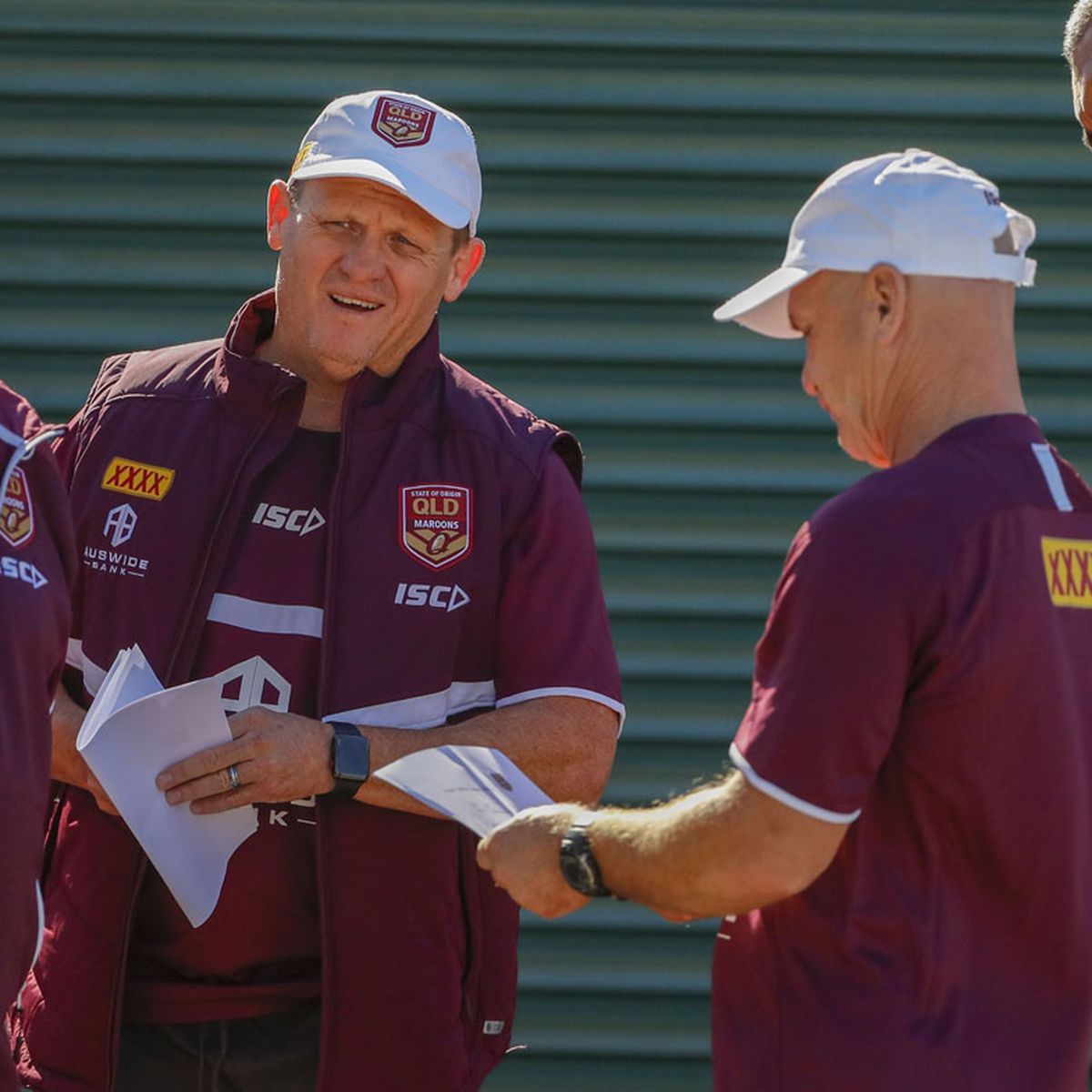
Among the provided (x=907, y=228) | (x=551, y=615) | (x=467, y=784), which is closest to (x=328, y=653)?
(x=551, y=615)

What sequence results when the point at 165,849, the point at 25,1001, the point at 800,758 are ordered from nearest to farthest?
the point at 800,758 < the point at 165,849 < the point at 25,1001

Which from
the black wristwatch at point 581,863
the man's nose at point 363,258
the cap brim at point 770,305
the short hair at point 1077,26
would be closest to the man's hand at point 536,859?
the black wristwatch at point 581,863

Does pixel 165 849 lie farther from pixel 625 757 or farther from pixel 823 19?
pixel 823 19

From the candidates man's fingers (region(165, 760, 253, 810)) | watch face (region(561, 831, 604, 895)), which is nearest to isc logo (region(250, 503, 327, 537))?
man's fingers (region(165, 760, 253, 810))

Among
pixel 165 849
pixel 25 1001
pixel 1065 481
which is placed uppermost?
pixel 1065 481

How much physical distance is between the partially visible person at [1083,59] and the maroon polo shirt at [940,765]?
1.41 metres

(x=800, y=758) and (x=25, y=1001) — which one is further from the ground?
(x=800, y=758)

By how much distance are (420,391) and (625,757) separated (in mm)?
1537

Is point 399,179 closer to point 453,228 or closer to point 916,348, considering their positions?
point 453,228

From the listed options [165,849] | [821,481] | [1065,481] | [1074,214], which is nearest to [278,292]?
[165,849]

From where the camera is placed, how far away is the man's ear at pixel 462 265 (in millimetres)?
3250

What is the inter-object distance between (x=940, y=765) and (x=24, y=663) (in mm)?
1113

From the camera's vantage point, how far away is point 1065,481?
2.30 m

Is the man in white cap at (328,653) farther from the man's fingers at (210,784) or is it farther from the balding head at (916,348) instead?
the balding head at (916,348)
